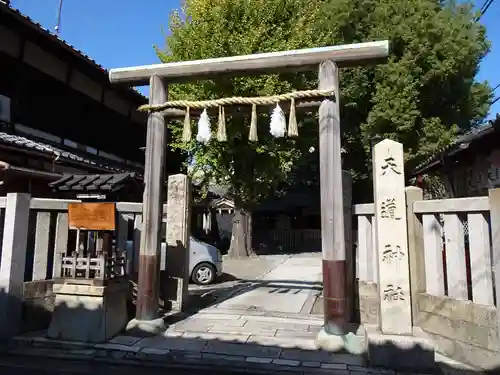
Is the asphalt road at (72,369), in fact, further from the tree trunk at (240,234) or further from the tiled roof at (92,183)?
the tree trunk at (240,234)

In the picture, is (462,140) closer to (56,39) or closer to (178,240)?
(178,240)

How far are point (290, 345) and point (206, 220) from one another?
21.1m

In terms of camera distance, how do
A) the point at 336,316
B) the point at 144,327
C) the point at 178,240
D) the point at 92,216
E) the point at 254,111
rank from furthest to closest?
the point at 178,240, the point at 254,111, the point at 144,327, the point at 92,216, the point at 336,316

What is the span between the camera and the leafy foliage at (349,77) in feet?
52.8

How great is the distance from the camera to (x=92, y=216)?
6289 mm

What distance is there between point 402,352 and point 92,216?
518 centimetres

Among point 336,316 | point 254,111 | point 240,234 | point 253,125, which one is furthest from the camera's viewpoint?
point 240,234

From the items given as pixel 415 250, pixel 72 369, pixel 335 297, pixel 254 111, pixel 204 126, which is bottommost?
pixel 72 369

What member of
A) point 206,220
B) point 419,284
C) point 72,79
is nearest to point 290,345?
point 419,284

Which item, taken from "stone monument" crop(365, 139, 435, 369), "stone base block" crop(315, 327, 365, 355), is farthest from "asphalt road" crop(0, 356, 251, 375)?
"stone monument" crop(365, 139, 435, 369)

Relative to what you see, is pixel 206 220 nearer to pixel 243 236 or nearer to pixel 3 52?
pixel 243 236

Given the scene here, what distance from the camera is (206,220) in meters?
26.9

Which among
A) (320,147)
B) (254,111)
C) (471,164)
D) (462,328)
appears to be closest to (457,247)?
(462,328)

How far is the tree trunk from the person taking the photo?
785 inches
